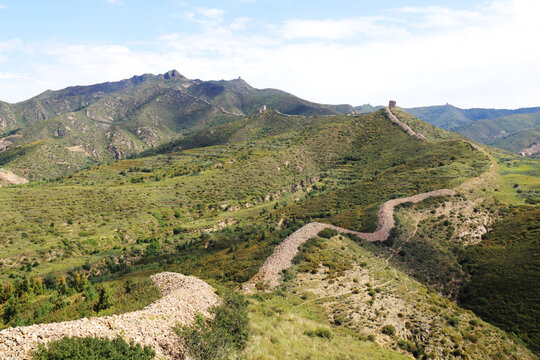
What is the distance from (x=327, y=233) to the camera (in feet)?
128

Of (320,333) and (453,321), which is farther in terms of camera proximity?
(453,321)

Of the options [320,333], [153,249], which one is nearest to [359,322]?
[320,333]

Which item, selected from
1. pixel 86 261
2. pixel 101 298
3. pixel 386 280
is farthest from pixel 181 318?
pixel 86 261

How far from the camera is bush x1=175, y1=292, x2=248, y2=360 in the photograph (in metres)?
12.9

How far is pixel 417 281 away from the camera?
33.2 metres

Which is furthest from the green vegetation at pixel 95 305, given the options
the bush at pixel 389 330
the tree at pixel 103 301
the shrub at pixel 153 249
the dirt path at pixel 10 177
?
the dirt path at pixel 10 177

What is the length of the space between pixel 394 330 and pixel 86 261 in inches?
2188

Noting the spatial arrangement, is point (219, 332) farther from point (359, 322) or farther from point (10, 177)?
point (10, 177)

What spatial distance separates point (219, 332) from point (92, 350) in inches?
236

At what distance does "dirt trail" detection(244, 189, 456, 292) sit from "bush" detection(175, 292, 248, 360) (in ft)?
33.1

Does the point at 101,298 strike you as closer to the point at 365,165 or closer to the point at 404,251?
the point at 404,251

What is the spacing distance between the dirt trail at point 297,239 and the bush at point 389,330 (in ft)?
34.6

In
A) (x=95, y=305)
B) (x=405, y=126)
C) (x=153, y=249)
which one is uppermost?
(x=405, y=126)

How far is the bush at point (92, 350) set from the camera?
9.13m
